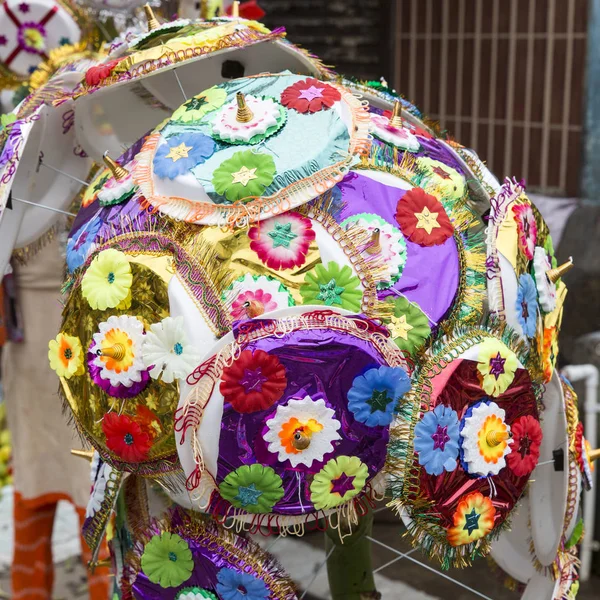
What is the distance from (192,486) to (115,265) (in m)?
0.25

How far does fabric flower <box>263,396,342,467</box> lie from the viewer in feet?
3.15

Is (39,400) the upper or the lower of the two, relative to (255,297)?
lower

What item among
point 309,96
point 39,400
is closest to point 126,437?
point 309,96

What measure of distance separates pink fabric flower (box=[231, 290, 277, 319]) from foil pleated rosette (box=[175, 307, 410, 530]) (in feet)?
0.07

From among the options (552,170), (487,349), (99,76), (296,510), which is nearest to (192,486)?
(296,510)

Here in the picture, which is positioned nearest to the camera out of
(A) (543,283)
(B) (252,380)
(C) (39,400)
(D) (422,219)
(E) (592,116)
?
(B) (252,380)

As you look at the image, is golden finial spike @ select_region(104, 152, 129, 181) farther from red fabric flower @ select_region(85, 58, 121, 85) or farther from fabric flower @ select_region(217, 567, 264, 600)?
fabric flower @ select_region(217, 567, 264, 600)

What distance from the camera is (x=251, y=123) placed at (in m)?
1.07

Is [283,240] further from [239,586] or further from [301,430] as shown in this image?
[239,586]

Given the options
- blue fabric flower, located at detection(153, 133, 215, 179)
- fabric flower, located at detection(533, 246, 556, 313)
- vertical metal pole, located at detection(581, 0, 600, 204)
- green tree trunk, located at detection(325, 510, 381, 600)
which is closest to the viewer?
blue fabric flower, located at detection(153, 133, 215, 179)

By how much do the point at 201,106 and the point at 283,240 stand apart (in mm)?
217

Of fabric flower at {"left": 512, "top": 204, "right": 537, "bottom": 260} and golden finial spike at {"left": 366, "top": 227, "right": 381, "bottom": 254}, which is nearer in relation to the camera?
golden finial spike at {"left": 366, "top": 227, "right": 381, "bottom": 254}

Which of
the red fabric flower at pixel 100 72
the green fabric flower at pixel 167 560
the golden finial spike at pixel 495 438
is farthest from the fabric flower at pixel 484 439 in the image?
the red fabric flower at pixel 100 72

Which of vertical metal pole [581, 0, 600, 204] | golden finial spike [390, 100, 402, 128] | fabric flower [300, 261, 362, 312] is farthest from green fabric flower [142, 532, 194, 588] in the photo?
vertical metal pole [581, 0, 600, 204]
